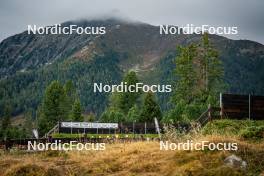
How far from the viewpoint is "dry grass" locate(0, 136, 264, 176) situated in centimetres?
1238

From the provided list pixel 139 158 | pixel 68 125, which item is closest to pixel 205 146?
pixel 139 158

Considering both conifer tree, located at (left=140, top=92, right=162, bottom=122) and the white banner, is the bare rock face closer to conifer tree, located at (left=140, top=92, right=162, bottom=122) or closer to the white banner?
the white banner

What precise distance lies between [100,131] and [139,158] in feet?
101

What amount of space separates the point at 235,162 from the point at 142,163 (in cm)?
277

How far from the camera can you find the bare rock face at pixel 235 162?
1238 cm

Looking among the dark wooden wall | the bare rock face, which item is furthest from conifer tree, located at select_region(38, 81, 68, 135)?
the bare rock face

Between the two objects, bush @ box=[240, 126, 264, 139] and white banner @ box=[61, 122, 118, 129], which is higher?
bush @ box=[240, 126, 264, 139]

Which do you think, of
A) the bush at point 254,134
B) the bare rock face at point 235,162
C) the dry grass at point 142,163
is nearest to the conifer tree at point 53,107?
the dry grass at point 142,163

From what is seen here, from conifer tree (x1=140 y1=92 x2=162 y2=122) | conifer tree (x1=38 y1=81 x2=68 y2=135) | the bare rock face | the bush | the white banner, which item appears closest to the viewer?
the bare rock face

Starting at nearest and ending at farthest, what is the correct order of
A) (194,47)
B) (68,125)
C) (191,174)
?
1. (191,174)
2. (68,125)
3. (194,47)

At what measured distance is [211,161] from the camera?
12.7 metres

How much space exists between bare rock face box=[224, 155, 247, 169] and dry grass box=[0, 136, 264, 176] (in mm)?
139

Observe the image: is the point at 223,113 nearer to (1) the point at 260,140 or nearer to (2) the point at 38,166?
(1) the point at 260,140

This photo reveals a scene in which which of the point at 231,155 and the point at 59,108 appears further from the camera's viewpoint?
the point at 59,108
